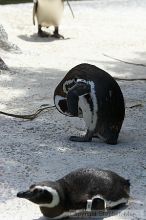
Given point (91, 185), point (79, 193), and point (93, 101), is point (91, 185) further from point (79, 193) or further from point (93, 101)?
point (93, 101)

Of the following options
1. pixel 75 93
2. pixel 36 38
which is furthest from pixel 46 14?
pixel 75 93

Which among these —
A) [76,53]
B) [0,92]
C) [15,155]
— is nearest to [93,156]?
[15,155]

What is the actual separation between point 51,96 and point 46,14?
137 inches

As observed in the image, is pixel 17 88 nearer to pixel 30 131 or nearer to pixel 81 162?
pixel 30 131

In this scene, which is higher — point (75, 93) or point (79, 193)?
point (79, 193)

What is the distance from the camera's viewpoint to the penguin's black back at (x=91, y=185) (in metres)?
2.96

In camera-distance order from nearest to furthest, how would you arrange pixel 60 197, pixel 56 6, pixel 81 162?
1. pixel 60 197
2. pixel 81 162
3. pixel 56 6

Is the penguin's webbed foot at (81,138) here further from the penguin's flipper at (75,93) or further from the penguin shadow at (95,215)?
the penguin shadow at (95,215)

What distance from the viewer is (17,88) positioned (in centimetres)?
623

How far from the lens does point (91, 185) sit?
3.01 metres

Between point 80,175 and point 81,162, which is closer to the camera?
point 80,175

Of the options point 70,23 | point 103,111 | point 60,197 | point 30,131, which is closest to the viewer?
point 60,197

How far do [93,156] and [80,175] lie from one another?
3.32 feet

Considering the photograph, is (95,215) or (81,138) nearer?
(95,215)
